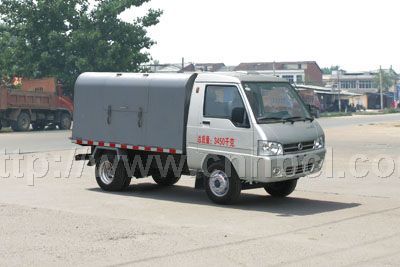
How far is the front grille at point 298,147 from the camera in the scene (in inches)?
420

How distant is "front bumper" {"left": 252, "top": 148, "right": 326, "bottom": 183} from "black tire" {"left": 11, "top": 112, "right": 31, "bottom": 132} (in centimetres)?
2734

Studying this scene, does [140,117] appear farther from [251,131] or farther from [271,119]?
[271,119]

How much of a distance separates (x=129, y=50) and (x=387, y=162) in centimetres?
3201

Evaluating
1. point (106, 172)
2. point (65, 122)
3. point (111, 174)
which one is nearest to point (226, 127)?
point (111, 174)

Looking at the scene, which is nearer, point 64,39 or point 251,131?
point 251,131

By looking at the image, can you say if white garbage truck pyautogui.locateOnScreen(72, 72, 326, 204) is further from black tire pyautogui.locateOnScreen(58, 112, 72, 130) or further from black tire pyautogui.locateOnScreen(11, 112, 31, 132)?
black tire pyautogui.locateOnScreen(58, 112, 72, 130)

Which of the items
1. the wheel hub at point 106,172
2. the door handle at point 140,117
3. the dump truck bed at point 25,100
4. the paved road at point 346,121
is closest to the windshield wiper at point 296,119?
the door handle at point 140,117

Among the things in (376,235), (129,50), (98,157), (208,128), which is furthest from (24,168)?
(129,50)

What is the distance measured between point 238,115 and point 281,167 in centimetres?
104

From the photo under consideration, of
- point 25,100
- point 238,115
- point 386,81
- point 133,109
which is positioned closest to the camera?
point 238,115

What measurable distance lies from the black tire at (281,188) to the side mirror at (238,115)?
1.62 metres

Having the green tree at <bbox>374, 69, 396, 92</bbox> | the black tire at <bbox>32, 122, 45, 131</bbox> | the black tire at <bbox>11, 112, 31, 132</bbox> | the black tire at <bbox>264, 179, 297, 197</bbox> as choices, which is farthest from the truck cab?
the green tree at <bbox>374, 69, 396, 92</bbox>

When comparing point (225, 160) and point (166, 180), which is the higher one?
point (225, 160)

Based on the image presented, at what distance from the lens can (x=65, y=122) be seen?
39.4 meters
